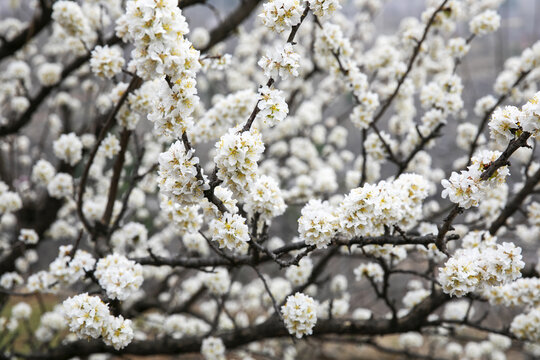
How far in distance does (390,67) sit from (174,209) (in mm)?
2052

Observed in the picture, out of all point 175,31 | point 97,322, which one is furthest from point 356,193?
point 97,322

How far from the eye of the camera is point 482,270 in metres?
1.66

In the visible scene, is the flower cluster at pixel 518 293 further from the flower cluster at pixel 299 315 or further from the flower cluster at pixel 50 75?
the flower cluster at pixel 50 75

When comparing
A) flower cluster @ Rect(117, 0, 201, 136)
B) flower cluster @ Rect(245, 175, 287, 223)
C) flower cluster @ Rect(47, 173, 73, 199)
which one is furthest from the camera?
flower cluster @ Rect(47, 173, 73, 199)

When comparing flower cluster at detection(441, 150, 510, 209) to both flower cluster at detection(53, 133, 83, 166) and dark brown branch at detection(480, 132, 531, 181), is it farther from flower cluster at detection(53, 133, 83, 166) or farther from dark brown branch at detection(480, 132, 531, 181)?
flower cluster at detection(53, 133, 83, 166)

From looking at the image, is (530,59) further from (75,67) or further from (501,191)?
(75,67)

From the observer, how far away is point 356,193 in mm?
1644

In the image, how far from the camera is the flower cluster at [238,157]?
1.43 meters

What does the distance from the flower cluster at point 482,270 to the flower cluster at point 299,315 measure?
0.60m

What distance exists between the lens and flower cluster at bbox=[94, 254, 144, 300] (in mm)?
1872

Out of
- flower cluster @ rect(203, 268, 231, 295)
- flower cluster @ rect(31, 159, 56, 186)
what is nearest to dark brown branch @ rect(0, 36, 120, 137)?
flower cluster @ rect(31, 159, 56, 186)

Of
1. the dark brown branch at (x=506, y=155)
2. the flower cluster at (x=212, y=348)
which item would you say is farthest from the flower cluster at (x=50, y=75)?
the dark brown branch at (x=506, y=155)

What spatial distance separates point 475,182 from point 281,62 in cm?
83

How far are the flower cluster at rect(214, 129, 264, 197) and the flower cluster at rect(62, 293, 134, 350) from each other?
79 centimetres
